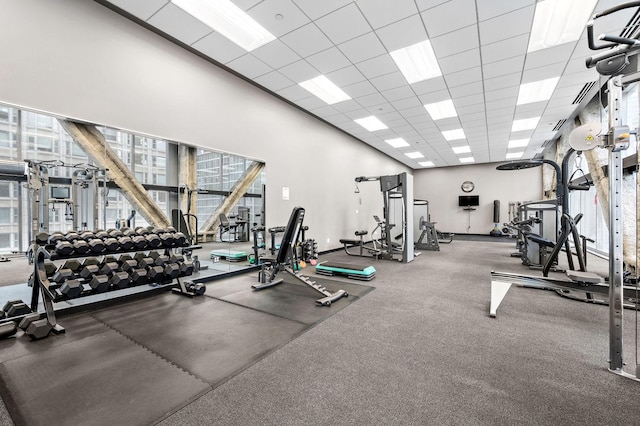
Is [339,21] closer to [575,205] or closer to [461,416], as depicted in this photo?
[461,416]

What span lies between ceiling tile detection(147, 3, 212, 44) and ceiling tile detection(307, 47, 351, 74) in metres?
1.48

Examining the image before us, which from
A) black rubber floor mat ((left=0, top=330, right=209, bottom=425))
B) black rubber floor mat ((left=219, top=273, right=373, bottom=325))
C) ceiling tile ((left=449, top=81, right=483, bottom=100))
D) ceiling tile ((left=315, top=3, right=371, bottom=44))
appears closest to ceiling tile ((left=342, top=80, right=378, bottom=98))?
ceiling tile ((left=315, top=3, right=371, bottom=44))

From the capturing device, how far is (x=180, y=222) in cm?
387

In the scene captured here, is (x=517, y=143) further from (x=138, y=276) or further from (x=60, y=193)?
(x=60, y=193)

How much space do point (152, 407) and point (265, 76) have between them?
15.0 ft

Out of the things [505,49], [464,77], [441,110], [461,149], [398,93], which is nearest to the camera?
[505,49]

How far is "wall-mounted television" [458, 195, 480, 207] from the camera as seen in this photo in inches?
486

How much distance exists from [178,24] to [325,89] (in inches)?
103

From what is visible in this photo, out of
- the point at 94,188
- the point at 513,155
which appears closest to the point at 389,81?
the point at 94,188

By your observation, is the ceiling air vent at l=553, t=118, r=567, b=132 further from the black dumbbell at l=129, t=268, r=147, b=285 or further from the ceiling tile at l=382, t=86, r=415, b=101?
the black dumbbell at l=129, t=268, r=147, b=285

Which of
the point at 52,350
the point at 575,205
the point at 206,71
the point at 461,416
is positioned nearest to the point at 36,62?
the point at 206,71

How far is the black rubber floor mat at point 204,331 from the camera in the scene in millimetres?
1889

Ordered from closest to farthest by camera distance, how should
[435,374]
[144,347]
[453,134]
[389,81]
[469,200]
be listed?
1. [435,374]
2. [144,347]
3. [389,81]
4. [453,134]
5. [469,200]

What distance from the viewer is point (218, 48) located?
3.74 meters
